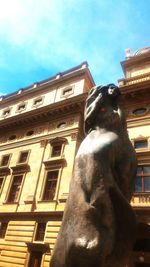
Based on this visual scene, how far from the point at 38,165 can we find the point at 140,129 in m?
8.21

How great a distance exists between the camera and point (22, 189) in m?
19.6

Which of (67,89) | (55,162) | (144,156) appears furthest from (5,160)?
(144,156)

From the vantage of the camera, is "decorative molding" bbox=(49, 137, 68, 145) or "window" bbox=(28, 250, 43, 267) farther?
"decorative molding" bbox=(49, 137, 68, 145)

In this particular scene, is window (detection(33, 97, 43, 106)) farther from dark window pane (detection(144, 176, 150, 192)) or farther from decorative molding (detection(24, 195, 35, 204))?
dark window pane (detection(144, 176, 150, 192))

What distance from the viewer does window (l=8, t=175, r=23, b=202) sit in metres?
20.1

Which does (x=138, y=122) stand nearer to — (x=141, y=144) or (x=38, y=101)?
(x=141, y=144)

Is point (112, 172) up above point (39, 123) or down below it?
below

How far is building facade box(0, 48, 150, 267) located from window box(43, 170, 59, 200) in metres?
0.07

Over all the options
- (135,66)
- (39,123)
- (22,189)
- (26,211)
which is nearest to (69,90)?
(39,123)

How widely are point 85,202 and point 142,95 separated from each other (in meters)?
17.1

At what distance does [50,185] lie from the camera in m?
18.8

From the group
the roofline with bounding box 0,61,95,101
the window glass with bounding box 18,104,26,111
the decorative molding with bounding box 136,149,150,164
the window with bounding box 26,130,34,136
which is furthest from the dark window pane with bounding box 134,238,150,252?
the window glass with bounding box 18,104,26,111

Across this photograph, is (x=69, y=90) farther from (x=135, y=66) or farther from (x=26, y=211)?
(x=26, y=211)

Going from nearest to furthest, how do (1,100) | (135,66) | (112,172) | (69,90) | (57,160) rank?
(112,172) → (57,160) → (135,66) → (69,90) → (1,100)
